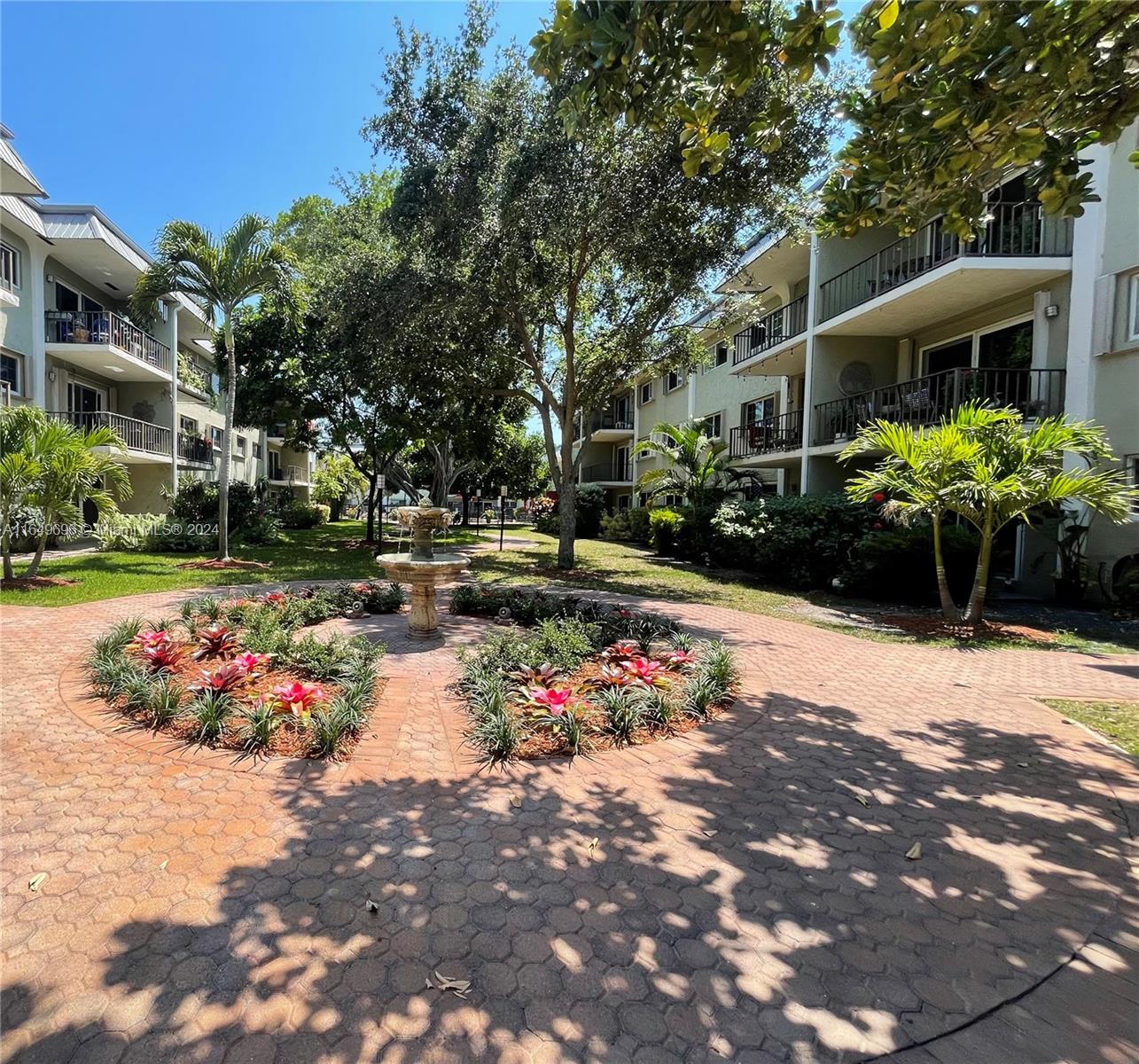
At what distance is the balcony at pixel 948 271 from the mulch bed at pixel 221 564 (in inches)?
595

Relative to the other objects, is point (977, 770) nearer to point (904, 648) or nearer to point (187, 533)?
point (904, 648)

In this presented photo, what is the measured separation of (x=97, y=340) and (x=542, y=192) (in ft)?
47.9

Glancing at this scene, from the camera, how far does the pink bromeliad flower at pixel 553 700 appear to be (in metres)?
4.50

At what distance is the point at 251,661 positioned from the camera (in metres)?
5.28

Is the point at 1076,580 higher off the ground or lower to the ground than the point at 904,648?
higher

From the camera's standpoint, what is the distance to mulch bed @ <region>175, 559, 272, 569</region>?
14.1 metres

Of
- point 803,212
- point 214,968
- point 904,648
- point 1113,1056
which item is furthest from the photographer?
point 803,212

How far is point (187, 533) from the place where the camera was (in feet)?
57.1

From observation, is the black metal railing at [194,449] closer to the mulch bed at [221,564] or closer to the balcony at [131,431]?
the balcony at [131,431]

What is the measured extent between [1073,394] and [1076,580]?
11.2 feet

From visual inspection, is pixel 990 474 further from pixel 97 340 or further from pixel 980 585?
pixel 97 340

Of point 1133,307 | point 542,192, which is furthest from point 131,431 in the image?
point 1133,307

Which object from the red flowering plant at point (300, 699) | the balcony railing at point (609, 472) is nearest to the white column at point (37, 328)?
the red flowering plant at point (300, 699)

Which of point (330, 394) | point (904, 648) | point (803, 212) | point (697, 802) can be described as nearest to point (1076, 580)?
point (904, 648)
